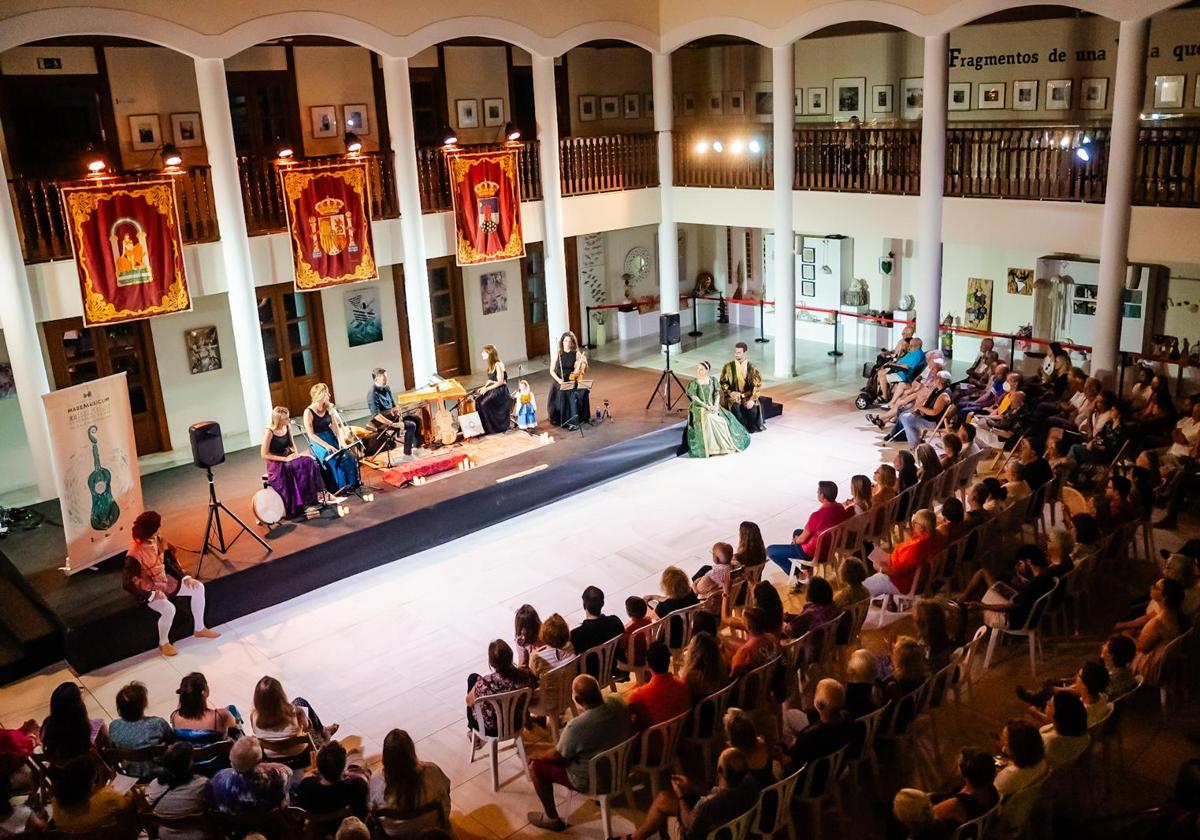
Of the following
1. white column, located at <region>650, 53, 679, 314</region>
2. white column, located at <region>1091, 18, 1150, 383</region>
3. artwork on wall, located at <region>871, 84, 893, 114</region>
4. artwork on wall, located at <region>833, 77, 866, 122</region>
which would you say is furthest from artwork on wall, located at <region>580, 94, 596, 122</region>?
white column, located at <region>1091, 18, 1150, 383</region>

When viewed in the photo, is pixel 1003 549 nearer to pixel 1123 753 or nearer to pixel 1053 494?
pixel 1053 494

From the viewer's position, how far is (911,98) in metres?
16.3

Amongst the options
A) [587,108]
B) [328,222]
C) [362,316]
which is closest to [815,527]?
[328,222]

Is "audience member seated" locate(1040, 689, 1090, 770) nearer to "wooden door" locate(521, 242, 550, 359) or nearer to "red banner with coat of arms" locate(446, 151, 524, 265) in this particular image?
"red banner with coat of arms" locate(446, 151, 524, 265)

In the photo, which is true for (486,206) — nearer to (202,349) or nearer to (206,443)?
(202,349)

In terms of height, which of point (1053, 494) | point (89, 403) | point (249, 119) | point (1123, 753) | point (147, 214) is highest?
point (249, 119)

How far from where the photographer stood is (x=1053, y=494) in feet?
29.6

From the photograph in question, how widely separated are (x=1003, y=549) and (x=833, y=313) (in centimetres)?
857

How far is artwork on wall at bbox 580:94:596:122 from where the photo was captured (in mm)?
17547

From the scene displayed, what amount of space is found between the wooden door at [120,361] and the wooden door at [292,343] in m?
1.52

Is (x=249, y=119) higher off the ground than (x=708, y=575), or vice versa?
(x=249, y=119)

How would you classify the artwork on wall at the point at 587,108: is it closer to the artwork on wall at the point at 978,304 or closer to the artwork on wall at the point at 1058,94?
the artwork on wall at the point at 978,304

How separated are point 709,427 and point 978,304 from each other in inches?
237

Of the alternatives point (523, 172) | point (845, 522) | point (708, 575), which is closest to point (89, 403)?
point (708, 575)
